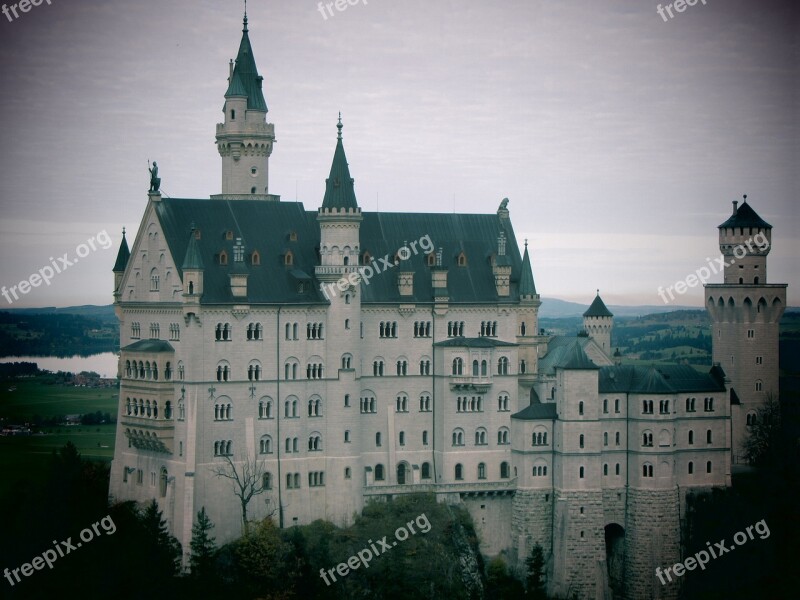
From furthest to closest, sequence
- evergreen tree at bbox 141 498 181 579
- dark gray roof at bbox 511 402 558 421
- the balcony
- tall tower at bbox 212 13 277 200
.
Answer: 1. tall tower at bbox 212 13 277 200
2. dark gray roof at bbox 511 402 558 421
3. the balcony
4. evergreen tree at bbox 141 498 181 579

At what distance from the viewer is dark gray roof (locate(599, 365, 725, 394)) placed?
111m

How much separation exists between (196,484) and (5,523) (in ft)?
41.2

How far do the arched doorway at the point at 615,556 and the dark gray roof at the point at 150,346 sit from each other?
3480 cm

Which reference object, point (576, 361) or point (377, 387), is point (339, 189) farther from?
point (576, 361)

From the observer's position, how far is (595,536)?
109m

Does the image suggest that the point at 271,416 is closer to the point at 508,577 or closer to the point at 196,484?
the point at 196,484

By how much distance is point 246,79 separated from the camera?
380ft

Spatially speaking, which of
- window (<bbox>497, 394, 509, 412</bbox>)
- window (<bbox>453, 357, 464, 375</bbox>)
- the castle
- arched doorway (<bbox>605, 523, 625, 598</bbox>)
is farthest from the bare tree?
arched doorway (<bbox>605, 523, 625, 598</bbox>)

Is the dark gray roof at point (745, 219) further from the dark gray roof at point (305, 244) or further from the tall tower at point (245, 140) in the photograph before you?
the tall tower at point (245, 140)

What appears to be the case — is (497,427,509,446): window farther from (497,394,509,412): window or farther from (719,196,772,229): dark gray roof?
(719,196,772,229): dark gray roof

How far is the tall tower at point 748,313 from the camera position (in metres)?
121

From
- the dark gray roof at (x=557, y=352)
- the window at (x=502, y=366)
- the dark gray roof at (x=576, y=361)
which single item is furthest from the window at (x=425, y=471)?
the dark gray roof at (x=576, y=361)

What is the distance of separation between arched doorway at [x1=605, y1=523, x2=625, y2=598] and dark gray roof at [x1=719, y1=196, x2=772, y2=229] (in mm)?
26999

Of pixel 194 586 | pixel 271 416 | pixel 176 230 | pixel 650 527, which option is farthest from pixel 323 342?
pixel 650 527
